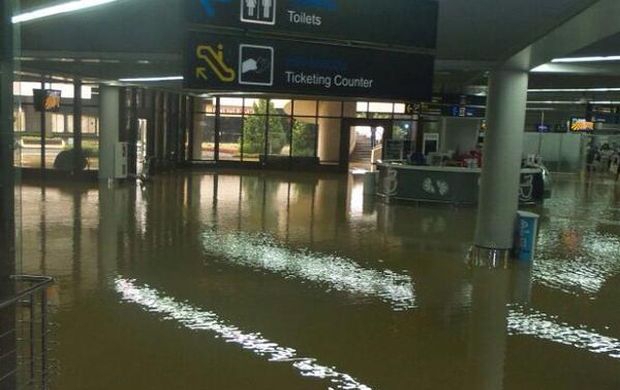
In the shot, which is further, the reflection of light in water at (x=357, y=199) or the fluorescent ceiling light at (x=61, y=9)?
the reflection of light in water at (x=357, y=199)

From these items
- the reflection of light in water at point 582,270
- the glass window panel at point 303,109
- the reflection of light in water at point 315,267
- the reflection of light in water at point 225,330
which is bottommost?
the reflection of light in water at point 225,330

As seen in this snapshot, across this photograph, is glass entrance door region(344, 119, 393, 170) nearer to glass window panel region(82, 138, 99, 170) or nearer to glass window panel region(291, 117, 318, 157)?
glass window panel region(291, 117, 318, 157)

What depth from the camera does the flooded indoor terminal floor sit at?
17.9 ft

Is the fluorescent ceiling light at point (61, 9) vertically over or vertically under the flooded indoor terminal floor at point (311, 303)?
over

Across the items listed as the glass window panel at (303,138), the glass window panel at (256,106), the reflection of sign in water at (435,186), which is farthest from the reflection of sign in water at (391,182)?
the glass window panel at (256,106)

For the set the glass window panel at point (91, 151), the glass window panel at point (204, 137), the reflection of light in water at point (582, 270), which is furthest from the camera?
the glass window panel at point (204, 137)

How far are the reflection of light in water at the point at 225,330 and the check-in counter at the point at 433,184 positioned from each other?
11.2m

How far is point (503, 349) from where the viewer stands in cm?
620

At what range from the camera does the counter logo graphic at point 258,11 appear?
4.72m

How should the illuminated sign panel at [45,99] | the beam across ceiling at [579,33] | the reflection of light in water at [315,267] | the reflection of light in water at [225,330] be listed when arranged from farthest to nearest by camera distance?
the illuminated sign panel at [45,99]
the reflection of light in water at [315,267]
the beam across ceiling at [579,33]
the reflection of light in water at [225,330]

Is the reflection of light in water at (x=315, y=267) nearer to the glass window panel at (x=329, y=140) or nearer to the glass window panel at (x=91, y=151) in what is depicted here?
the glass window panel at (x=91, y=151)

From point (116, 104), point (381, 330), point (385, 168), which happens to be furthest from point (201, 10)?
point (116, 104)

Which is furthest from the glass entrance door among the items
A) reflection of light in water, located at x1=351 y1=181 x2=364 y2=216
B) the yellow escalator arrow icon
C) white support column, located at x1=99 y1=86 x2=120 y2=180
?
the yellow escalator arrow icon

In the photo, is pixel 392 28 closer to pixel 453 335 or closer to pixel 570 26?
pixel 570 26
